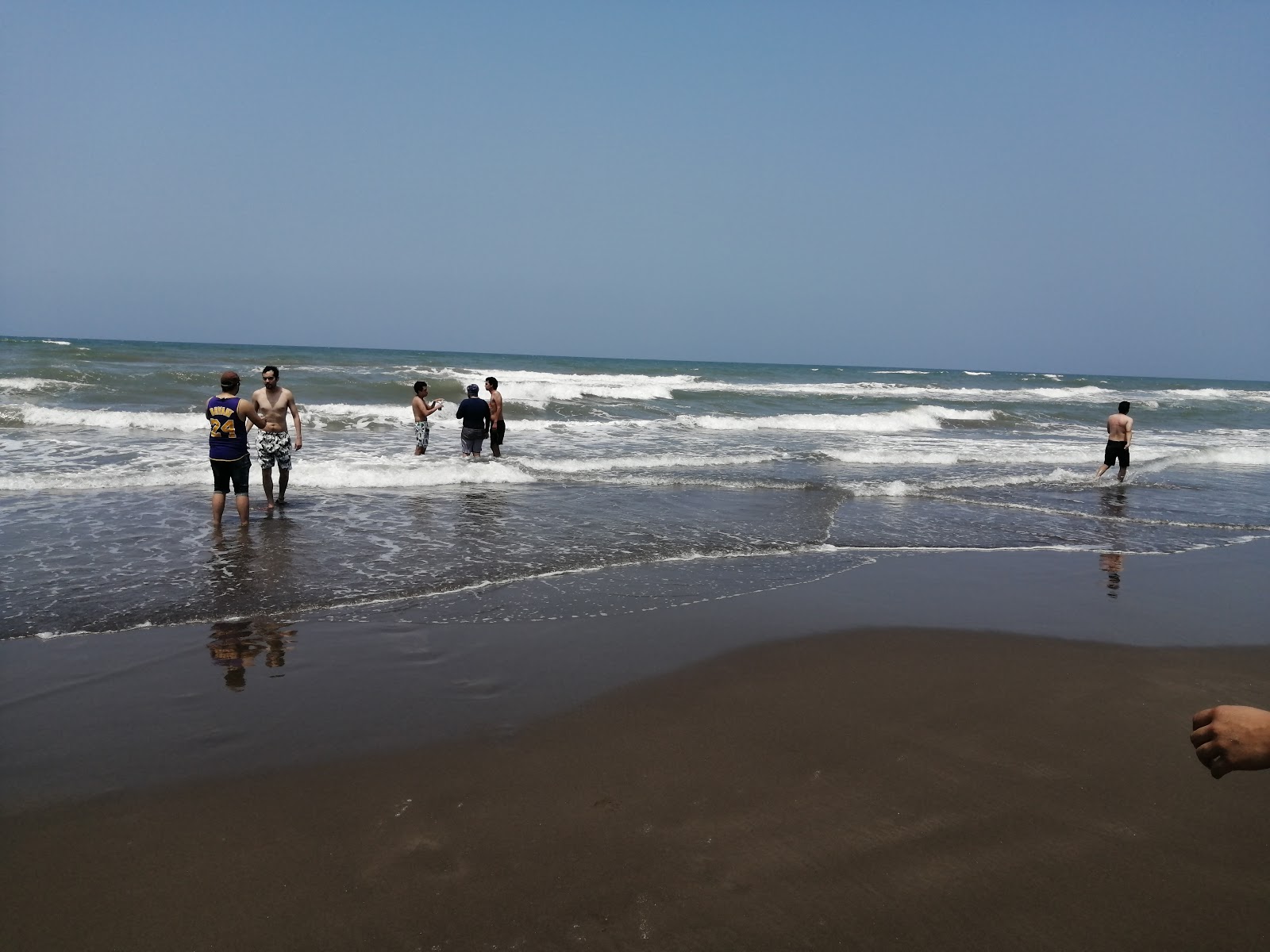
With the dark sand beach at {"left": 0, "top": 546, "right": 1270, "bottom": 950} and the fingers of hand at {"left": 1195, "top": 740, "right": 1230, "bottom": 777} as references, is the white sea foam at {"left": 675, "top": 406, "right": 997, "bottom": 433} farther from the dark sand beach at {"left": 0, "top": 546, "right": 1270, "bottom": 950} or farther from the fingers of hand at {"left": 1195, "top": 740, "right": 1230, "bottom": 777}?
the fingers of hand at {"left": 1195, "top": 740, "right": 1230, "bottom": 777}

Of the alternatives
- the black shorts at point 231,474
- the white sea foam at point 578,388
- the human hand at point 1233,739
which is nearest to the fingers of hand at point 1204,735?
the human hand at point 1233,739

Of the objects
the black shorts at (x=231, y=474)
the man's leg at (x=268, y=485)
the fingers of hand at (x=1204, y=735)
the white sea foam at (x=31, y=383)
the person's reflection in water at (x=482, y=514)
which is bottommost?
the person's reflection in water at (x=482, y=514)

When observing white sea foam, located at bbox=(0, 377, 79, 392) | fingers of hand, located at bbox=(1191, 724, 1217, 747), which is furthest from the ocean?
fingers of hand, located at bbox=(1191, 724, 1217, 747)

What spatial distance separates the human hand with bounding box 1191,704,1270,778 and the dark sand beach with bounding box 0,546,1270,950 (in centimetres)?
125

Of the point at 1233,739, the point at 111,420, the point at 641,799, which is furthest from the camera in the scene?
the point at 111,420

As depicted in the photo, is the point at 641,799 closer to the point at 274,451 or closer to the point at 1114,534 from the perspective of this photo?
the point at 274,451

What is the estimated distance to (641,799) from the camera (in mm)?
3393

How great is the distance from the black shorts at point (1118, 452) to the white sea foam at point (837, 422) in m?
9.68

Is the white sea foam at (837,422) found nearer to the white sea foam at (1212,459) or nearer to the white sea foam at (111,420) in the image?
the white sea foam at (1212,459)

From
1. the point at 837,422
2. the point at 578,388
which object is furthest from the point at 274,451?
the point at 578,388

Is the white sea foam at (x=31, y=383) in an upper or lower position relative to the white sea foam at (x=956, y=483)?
upper

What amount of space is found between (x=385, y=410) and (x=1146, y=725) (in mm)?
20562

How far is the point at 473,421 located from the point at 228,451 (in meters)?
5.42

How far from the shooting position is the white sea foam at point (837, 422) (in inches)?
952
